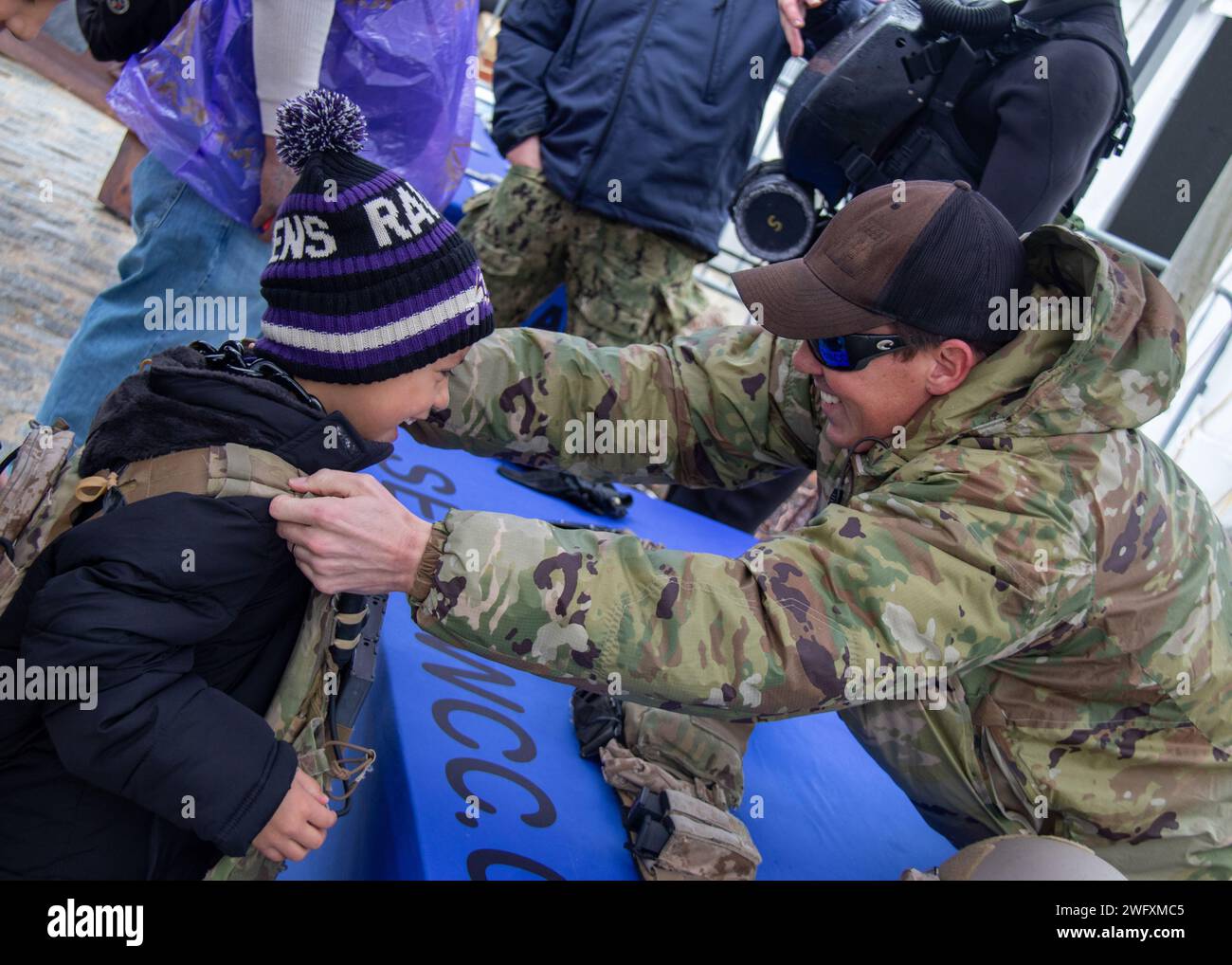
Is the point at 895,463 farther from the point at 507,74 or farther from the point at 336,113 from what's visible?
the point at 507,74

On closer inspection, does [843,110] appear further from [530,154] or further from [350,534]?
[350,534]

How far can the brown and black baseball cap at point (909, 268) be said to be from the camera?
5.39 feet

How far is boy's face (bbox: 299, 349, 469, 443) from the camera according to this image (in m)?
1.44

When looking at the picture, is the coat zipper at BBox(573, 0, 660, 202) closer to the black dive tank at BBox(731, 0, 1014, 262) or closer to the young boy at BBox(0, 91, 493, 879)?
the black dive tank at BBox(731, 0, 1014, 262)

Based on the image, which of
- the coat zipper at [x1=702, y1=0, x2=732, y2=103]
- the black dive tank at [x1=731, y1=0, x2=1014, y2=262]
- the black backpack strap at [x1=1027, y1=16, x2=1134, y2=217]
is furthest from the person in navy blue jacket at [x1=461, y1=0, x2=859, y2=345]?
the black backpack strap at [x1=1027, y1=16, x2=1134, y2=217]

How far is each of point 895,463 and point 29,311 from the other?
3458 mm

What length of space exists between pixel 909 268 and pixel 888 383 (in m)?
0.20

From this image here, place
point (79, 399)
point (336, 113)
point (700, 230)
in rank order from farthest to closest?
1. point (700, 230)
2. point (79, 399)
3. point (336, 113)

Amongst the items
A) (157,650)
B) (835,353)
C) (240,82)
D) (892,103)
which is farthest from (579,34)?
(157,650)

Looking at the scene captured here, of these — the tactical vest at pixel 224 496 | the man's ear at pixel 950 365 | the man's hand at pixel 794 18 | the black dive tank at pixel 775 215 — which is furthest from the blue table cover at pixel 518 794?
the man's hand at pixel 794 18

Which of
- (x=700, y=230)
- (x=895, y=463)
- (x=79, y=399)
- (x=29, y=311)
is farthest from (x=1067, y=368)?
(x=29, y=311)

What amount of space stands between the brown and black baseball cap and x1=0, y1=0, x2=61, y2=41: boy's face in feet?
5.00

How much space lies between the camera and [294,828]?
124 cm

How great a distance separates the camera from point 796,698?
1411 mm
